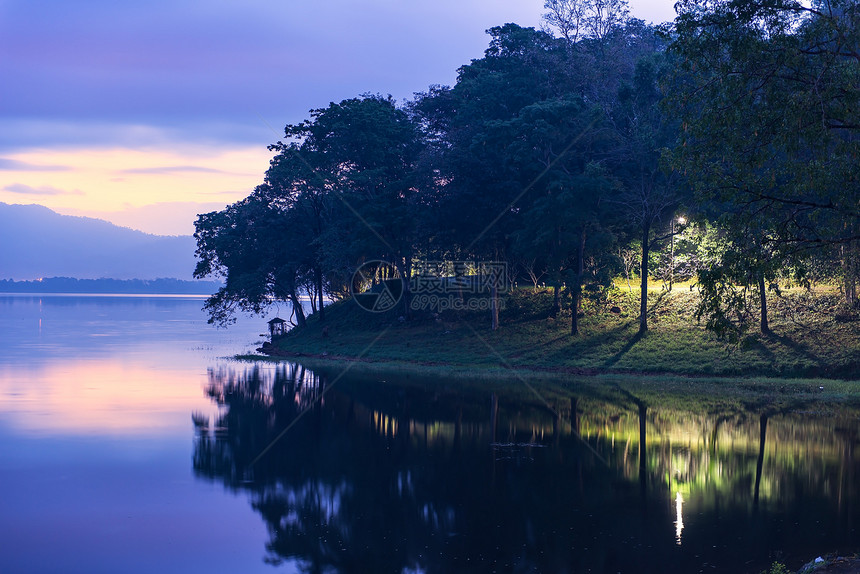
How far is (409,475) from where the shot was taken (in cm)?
1792

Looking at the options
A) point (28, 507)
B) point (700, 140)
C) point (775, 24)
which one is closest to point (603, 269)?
point (700, 140)

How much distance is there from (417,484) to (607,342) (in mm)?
27347

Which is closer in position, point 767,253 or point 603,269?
point 767,253

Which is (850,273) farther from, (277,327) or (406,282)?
(277,327)

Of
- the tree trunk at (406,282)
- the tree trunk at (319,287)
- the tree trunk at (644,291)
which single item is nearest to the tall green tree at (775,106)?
the tree trunk at (644,291)

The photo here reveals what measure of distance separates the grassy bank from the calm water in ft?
26.6

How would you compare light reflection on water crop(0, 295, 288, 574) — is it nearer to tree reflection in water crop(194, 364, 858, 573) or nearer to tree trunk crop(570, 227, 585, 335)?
tree reflection in water crop(194, 364, 858, 573)

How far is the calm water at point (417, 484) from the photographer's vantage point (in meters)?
12.5

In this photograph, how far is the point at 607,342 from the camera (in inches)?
1666

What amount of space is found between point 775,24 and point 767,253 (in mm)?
5049

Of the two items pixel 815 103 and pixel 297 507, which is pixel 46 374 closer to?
pixel 297 507

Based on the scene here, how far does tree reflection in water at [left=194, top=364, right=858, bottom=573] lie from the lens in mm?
12492

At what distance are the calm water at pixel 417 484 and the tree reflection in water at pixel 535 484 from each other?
62mm

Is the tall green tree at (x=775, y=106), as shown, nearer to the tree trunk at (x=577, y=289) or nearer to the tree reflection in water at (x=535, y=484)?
the tree reflection in water at (x=535, y=484)
